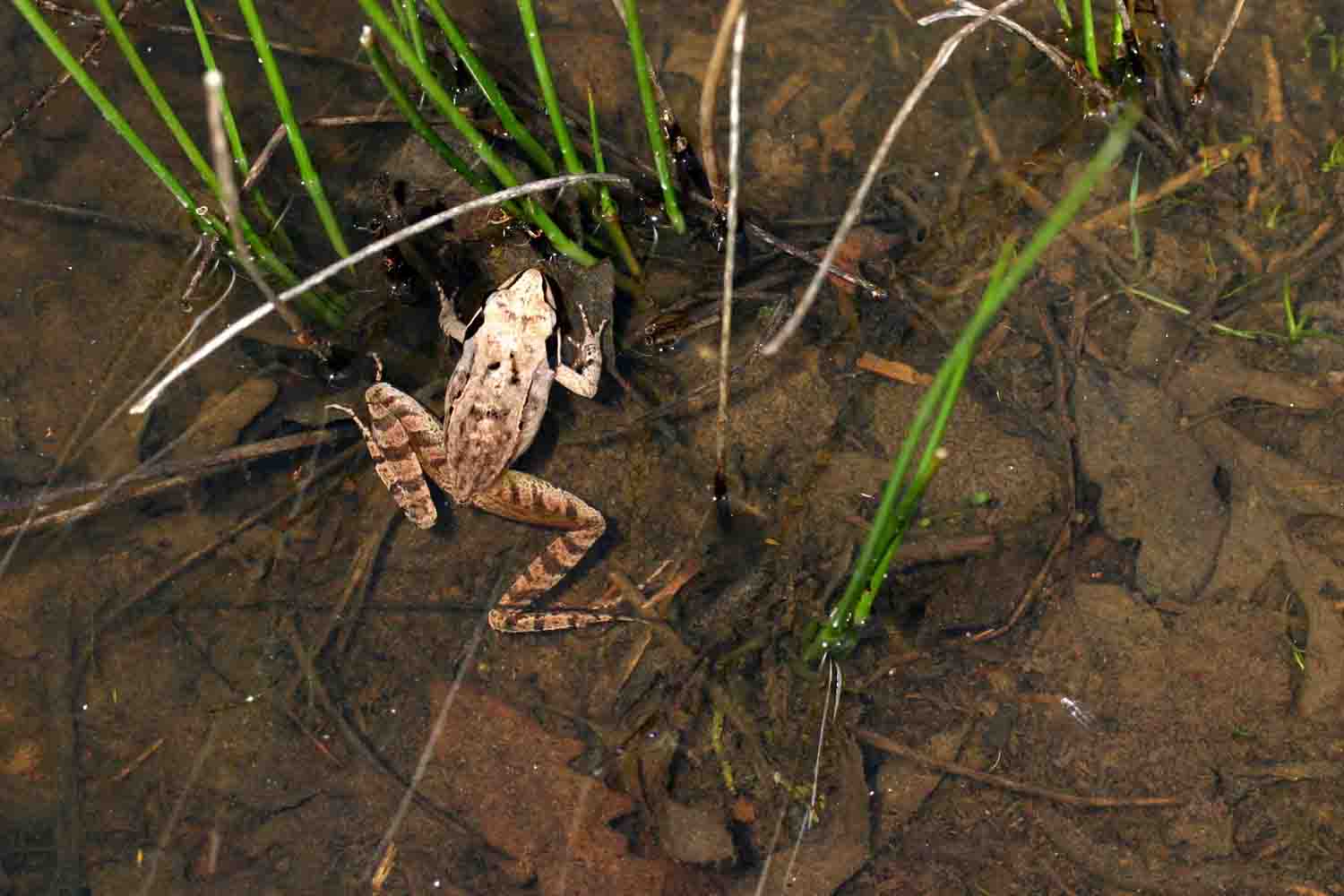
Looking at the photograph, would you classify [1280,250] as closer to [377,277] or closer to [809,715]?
[809,715]

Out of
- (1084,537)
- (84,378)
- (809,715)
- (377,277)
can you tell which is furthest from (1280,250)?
(84,378)

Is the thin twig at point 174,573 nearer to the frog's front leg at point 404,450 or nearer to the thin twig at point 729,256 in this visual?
the frog's front leg at point 404,450

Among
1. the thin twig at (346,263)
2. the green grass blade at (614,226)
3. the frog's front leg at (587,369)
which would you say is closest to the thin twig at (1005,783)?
the frog's front leg at (587,369)

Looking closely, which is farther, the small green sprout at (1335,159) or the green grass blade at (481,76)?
the small green sprout at (1335,159)

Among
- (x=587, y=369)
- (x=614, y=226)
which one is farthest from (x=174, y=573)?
(x=614, y=226)

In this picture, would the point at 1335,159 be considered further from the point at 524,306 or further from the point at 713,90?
the point at 524,306

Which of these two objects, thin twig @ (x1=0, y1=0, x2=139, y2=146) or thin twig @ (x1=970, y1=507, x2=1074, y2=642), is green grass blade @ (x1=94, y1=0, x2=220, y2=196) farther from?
thin twig @ (x1=970, y1=507, x2=1074, y2=642)

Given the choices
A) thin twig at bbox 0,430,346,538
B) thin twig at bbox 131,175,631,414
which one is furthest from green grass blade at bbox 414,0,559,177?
thin twig at bbox 0,430,346,538
